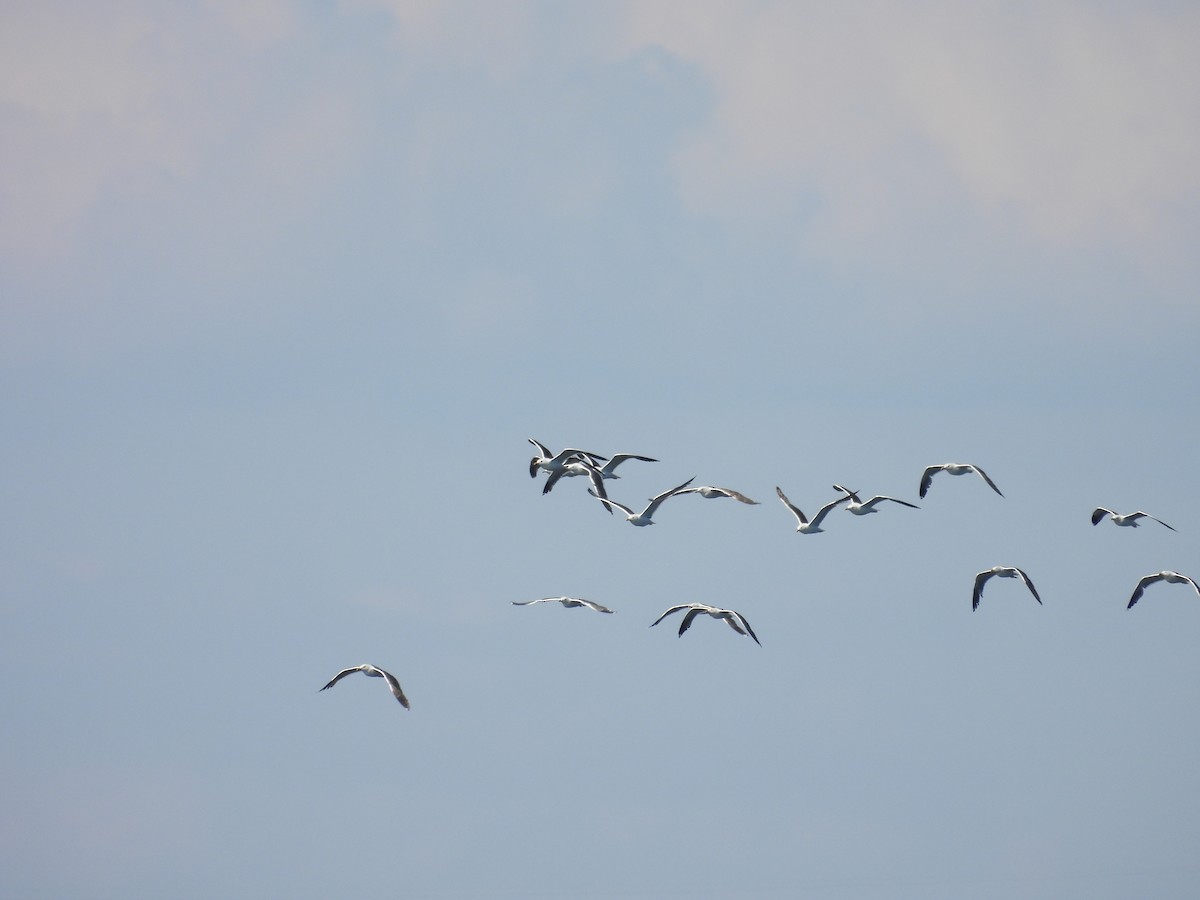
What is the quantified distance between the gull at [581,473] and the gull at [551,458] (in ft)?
0.64

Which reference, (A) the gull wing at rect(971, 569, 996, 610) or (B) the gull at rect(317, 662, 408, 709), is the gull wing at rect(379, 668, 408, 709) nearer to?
(B) the gull at rect(317, 662, 408, 709)

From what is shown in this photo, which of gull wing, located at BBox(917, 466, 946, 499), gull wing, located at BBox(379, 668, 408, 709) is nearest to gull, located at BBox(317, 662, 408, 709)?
gull wing, located at BBox(379, 668, 408, 709)

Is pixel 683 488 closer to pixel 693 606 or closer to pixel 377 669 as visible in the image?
pixel 693 606

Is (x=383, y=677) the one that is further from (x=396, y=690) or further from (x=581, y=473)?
(x=581, y=473)

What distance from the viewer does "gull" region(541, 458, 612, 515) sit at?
236 feet

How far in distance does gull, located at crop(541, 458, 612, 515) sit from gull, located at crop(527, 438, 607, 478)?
19 cm

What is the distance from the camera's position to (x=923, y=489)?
2790 inches

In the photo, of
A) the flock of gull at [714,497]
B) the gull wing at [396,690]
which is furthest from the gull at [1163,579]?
the gull wing at [396,690]

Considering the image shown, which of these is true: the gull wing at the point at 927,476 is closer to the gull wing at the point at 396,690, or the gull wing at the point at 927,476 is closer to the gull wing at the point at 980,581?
the gull wing at the point at 980,581

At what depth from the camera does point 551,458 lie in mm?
75250

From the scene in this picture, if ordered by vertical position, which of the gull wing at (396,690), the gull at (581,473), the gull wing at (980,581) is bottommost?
the gull wing at (396,690)

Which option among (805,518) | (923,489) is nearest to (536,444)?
(805,518)

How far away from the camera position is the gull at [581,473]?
236 ft

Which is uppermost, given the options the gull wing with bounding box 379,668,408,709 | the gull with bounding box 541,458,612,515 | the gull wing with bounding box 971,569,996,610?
the gull with bounding box 541,458,612,515
